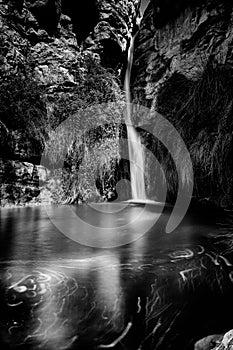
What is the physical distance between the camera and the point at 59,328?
196 cm

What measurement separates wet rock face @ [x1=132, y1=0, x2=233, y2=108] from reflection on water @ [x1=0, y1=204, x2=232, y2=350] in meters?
6.21

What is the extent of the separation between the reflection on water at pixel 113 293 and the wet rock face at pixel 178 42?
6208 millimetres

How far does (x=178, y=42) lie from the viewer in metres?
9.86

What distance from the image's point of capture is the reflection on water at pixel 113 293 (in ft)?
6.22

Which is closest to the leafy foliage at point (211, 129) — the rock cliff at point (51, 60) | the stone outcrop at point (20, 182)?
the rock cliff at point (51, 60)

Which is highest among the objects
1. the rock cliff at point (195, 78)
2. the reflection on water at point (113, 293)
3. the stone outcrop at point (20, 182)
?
the rock cliff at point (195, 78)

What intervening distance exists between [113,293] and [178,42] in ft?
31.2

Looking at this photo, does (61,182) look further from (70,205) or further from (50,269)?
(50,269)

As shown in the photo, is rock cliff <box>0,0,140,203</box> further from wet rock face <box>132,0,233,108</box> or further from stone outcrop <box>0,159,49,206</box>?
wet rock face <box>132,0,233,108</box>

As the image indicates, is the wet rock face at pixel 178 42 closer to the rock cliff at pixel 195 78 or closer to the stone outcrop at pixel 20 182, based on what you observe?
the rock cliff at pixel 195 78

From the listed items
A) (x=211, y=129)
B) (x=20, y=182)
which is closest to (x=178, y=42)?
(x=211, y=129)

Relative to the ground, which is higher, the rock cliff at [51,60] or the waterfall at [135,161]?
the rock cliff at [51,60]

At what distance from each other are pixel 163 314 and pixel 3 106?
7285 mm

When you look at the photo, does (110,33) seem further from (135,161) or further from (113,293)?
(113,293)
